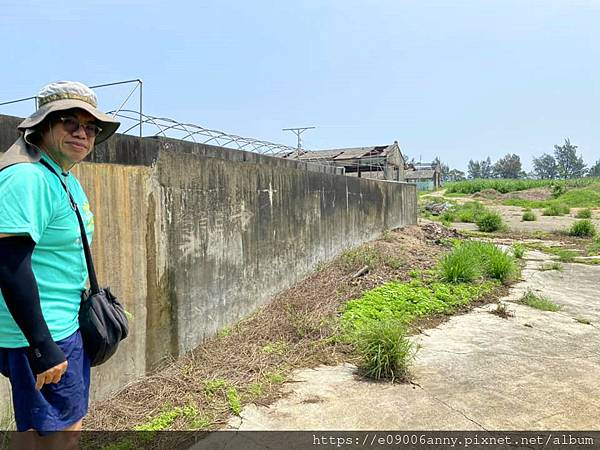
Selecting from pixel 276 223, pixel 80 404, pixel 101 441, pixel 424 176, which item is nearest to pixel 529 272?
pixel 276 223

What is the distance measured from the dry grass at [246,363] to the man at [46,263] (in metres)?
1.32

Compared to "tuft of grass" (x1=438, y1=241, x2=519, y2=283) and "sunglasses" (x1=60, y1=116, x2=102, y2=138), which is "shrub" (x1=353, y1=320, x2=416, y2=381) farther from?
"tuft of grass" (x1=438, y1=241, x2=519, y2=283)

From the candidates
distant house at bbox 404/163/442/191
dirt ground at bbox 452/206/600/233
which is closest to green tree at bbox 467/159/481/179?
distant house at bbox 404/163/442/191

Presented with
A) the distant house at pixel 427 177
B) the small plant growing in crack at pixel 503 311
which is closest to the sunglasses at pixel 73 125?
the small plant growing in crack at pixel 503 311

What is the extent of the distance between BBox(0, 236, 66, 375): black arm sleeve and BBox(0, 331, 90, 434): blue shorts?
72 millimetres

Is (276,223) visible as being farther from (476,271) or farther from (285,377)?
(476,271)

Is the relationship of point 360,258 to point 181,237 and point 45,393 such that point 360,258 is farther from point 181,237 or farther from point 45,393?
point 45,393

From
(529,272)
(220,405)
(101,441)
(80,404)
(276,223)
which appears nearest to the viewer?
(80,404)

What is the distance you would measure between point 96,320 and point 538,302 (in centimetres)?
562

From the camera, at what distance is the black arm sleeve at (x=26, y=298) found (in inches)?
50.1

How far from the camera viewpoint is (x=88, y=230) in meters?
1.62

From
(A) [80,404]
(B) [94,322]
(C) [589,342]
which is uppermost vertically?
(B) [94,322]

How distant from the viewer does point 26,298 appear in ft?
4.23

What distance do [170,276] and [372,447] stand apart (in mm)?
1836
